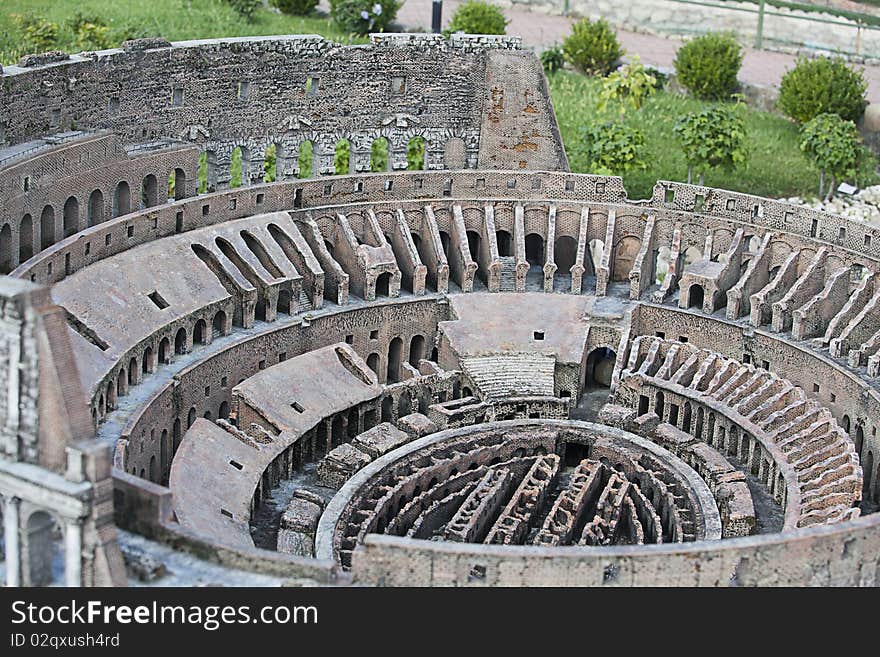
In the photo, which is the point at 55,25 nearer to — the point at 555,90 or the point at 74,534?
the point at 555,90

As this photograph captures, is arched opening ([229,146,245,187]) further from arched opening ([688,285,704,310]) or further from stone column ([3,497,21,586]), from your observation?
stone column ([3,497,21,586])

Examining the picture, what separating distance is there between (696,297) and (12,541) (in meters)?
46.0

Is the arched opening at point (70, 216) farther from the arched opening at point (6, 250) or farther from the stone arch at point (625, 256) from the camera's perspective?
the stone arch at point (625, 256)

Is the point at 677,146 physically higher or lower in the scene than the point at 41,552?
A: higher

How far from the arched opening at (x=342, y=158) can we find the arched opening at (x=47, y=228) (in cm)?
2247

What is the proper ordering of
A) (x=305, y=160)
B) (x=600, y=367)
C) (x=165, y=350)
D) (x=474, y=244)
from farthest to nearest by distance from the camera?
(x=305, y=160) < (x=474, y=244) < (x=600, y=367) < (x=165, y=350)

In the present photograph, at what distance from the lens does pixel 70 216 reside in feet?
277

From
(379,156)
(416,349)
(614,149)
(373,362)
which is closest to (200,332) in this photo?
(373,362)

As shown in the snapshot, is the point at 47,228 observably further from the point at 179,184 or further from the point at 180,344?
the point at 180,344

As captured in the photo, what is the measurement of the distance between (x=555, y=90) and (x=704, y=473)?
4411cm

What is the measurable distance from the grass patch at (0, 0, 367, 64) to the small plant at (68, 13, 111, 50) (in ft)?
1.09

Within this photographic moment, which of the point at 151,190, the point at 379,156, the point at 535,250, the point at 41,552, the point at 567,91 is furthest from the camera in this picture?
the point at 567,91

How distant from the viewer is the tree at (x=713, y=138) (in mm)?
101250

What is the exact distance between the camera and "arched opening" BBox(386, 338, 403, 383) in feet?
291
